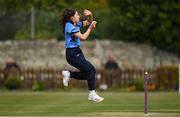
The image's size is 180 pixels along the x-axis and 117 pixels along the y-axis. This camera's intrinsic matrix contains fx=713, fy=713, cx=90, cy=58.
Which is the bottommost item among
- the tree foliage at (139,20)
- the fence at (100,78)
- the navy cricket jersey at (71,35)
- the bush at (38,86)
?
the bush at (38,86)

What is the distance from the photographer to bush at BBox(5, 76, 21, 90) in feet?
125

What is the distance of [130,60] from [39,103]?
23546mm

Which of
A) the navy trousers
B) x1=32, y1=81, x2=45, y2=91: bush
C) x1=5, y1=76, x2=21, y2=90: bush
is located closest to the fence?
x1=32, y1=81, x2=45, y2=91: bush

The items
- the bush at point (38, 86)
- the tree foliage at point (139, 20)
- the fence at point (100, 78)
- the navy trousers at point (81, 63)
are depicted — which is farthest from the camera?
the tree foliage at point (139, 20)

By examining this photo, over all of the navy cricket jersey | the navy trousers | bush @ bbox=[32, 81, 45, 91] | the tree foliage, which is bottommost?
bush @ bbox=[32, 81, 45, 91]

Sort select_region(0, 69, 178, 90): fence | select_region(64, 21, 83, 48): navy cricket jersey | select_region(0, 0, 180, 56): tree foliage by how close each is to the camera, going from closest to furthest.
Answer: select_region(64, 21, 83, 48): navy cricket jersey, select_region(0, 69, 178, 90): fence, select_region(0, 0, 180, 56): tree foliage

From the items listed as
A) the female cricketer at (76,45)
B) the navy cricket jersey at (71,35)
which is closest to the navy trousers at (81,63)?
the female cricketer at (76,45)

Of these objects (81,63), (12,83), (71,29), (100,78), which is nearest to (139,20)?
(100,78)

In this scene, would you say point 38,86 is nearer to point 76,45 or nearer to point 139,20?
point 139,20

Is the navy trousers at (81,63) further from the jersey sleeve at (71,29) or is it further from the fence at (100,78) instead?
the fence at (100,78)

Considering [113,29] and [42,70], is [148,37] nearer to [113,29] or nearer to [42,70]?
[113,29]

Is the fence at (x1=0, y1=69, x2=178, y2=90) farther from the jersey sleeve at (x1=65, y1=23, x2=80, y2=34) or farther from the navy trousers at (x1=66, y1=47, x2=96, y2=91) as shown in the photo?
the jersey sleeve at (x1=65, y1=23, x2=80, y2=34)

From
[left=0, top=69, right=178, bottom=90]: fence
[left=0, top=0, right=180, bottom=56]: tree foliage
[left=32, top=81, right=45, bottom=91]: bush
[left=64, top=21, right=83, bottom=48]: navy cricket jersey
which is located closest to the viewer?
[left=64, top=21, right=83, bottom=48]: navy cricket jersey

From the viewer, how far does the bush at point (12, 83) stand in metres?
38.2
